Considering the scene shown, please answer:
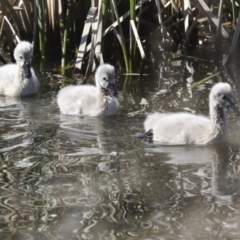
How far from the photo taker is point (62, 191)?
4887mm

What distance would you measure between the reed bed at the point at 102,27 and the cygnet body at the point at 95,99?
2.97 ft

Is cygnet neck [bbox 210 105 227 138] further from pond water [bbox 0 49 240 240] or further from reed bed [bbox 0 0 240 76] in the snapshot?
reed bed [bbox 0 0 240 76]

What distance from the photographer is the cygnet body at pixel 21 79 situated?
785 centimetres

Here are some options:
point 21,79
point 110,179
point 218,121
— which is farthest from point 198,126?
point 21,79

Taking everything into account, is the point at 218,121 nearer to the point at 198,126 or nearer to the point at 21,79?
the point at 198,126

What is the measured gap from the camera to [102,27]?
8.10m

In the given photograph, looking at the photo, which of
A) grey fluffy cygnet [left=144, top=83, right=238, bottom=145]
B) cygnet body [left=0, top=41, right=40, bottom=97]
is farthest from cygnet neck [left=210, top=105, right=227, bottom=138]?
cygnet body [left=0, top=41, right=40, bottom=97]

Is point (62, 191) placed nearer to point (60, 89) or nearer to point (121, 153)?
point (121, 153)

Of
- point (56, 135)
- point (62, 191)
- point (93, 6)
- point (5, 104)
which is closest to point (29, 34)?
point (93, 6)

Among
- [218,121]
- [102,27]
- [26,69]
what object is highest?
[102,27]

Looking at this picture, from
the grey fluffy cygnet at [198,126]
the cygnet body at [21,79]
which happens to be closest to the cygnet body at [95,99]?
the cygnet body at [21,79]

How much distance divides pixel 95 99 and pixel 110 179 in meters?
2.08

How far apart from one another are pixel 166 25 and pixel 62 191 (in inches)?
190

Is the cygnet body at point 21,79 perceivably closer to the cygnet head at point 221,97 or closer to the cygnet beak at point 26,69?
the cygnet beak at point 26,69
